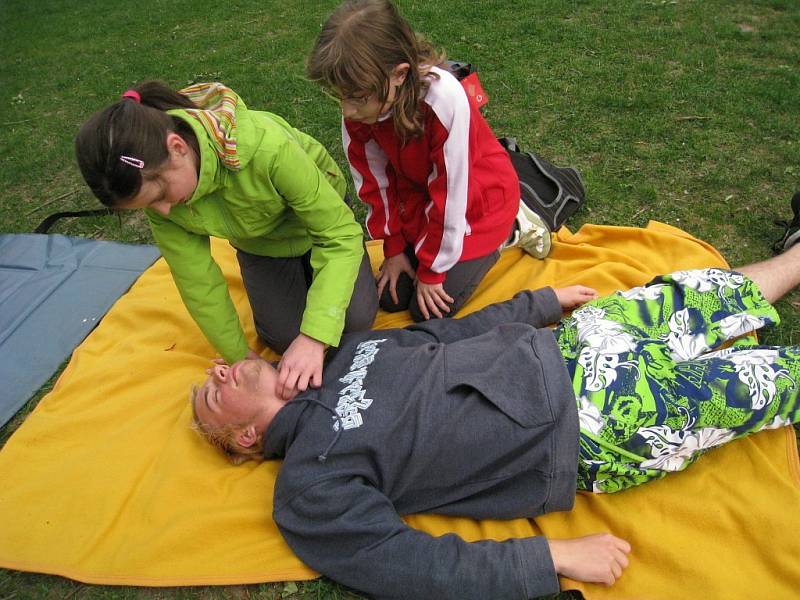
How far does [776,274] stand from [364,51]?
2385mm

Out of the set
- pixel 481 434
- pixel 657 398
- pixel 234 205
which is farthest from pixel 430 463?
pixel 234 205

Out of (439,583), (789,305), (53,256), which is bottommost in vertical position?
(53,256)

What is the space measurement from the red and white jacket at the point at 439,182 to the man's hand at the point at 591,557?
60.2 inches

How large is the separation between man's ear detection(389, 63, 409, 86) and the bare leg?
199cm

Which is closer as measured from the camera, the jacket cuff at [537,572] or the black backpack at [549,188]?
the jacket cuff at [537,572]

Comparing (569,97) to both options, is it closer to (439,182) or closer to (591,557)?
(439,182)

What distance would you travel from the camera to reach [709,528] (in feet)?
7.64

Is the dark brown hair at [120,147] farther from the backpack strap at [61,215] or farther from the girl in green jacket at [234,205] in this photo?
the backpack strap at [61,215]

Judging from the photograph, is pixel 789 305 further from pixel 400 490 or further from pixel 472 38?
pixel 472 38

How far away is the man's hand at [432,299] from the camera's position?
328 centimetres

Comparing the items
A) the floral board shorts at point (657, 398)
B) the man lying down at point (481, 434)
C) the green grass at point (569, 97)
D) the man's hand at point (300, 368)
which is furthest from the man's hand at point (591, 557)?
the man's hand at point (300, 368)

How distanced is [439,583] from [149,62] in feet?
25.1

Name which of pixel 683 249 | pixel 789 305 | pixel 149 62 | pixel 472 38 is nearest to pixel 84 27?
pixel 149 62

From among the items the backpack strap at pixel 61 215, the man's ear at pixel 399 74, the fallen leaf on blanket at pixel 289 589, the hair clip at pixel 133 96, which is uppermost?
the man's ear at pixel 399 74
